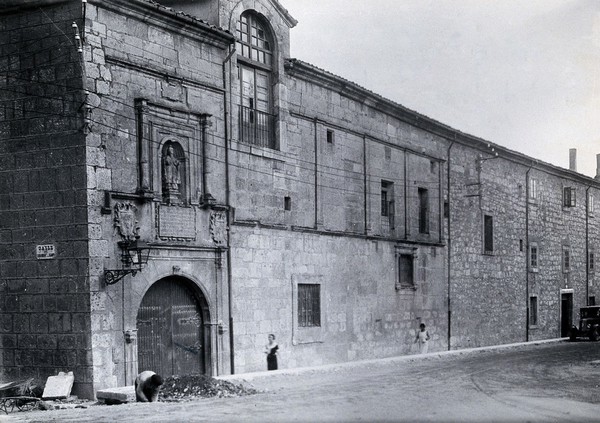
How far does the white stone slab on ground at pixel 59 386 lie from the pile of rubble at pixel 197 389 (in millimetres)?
1683

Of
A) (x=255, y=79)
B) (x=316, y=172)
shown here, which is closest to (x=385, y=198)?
(x=316, y=172)

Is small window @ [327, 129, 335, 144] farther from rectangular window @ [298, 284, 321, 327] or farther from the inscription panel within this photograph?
the inscription panel

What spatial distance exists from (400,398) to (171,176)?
6771 millimetres

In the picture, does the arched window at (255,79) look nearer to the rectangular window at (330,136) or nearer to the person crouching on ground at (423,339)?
the rectangular window at (330,136)

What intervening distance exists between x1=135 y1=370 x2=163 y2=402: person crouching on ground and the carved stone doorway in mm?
2102

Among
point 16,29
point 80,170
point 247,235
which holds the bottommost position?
point 247,235

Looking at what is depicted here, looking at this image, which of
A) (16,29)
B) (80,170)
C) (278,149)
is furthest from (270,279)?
(16,29)

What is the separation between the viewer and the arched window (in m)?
18.9

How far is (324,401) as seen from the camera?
1281 cm

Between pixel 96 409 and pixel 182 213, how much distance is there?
5149 mm

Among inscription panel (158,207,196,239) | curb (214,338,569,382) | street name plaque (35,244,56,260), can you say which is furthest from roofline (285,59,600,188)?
street name plaque (35,244,56,260)

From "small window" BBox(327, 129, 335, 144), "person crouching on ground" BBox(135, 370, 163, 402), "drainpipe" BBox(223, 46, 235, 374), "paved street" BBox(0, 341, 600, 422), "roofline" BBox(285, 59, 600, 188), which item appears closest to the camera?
"paved street" BBox(0, 341, 600, 422)

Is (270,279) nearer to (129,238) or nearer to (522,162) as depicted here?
(129,238)

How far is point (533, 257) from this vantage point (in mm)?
35281
